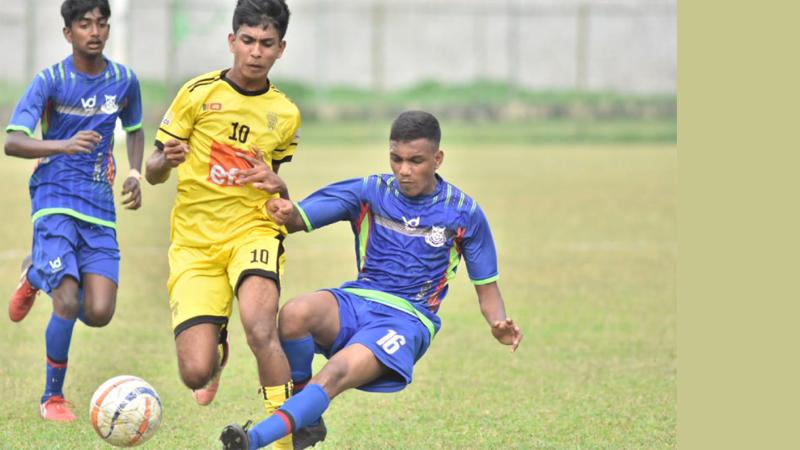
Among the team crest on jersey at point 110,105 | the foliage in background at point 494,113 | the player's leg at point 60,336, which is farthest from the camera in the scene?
the foliage in background at point 494,113

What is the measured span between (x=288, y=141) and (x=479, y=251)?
106 centimetres

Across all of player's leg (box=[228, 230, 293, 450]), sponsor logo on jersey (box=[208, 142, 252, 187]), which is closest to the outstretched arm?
player's leg (box=[228, 230, 293, 450])

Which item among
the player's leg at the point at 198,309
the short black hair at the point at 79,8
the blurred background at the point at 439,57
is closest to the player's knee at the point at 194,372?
the player's leg at the point at 198,309

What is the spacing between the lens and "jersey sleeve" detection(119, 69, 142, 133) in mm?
7715

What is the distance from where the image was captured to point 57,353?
7359 mm

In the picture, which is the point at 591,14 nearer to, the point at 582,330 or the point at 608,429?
the point at 582,330

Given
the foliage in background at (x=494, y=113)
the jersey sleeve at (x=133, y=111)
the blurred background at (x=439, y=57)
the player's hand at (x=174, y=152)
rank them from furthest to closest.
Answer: the blurred background at (x=439, y=57) < the foliage in background at (x=494, y=113) < the jersey sleeve at (x=133, y=111) < the player's hand at (x=174, y=152)

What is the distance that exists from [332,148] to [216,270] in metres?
20.4

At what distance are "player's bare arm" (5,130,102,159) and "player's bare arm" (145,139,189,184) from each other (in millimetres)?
631

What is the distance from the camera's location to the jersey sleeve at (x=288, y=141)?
6566 millimetres

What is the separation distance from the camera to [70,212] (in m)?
7.46

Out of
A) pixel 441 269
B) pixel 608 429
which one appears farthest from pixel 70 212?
pixel 608 429

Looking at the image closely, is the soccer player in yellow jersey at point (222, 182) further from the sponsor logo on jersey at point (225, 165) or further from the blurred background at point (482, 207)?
the blurred background at point (482, 207)

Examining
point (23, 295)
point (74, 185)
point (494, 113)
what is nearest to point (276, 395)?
point (74, 185)
